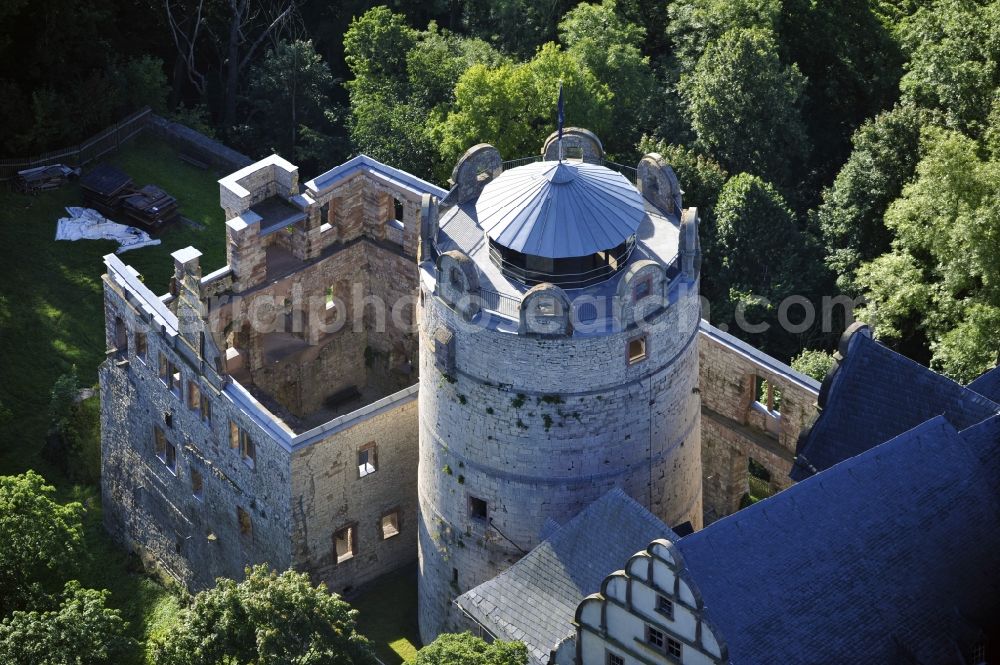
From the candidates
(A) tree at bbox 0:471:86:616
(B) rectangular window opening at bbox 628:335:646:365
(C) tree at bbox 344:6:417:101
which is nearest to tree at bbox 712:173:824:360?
(C) tree at bbox 344:6:417:101

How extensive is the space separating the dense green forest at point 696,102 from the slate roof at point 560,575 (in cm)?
2879

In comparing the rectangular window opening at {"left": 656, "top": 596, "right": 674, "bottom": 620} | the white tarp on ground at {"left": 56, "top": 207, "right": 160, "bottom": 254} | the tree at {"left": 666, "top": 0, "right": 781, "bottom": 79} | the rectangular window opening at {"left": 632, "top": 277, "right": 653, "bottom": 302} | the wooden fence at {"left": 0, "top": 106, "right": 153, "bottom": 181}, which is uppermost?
the rectangular window opening at {"left": 632, "top": 277, "right": 653, "bottom": 302}

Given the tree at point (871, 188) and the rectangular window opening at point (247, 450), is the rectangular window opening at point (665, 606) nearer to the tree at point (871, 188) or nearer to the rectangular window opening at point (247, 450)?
the rectangular window opening at point (247, 450)

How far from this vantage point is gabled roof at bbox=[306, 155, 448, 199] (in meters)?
83.6

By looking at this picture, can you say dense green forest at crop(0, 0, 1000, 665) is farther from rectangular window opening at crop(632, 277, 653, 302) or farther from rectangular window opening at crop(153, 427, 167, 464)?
rectangular window opening at crop(632, 277, 653, 302)

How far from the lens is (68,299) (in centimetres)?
10388

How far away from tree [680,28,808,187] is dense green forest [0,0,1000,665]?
0.13m

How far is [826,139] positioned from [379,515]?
4660 centimetres

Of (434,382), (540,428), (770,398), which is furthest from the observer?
(770,398)

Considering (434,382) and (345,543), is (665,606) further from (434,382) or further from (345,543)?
(345,543)

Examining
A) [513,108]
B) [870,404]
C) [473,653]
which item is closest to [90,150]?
[513,108]

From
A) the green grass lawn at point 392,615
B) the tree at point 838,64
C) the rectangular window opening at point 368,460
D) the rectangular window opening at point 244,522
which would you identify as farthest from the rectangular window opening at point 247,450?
the tree at point 838,64

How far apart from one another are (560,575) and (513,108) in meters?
42.4

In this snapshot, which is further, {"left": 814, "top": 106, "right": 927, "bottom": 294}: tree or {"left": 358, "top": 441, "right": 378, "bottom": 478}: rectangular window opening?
{"left": 814, "top": 106, "right": 927, "bottom": 294}: tree
